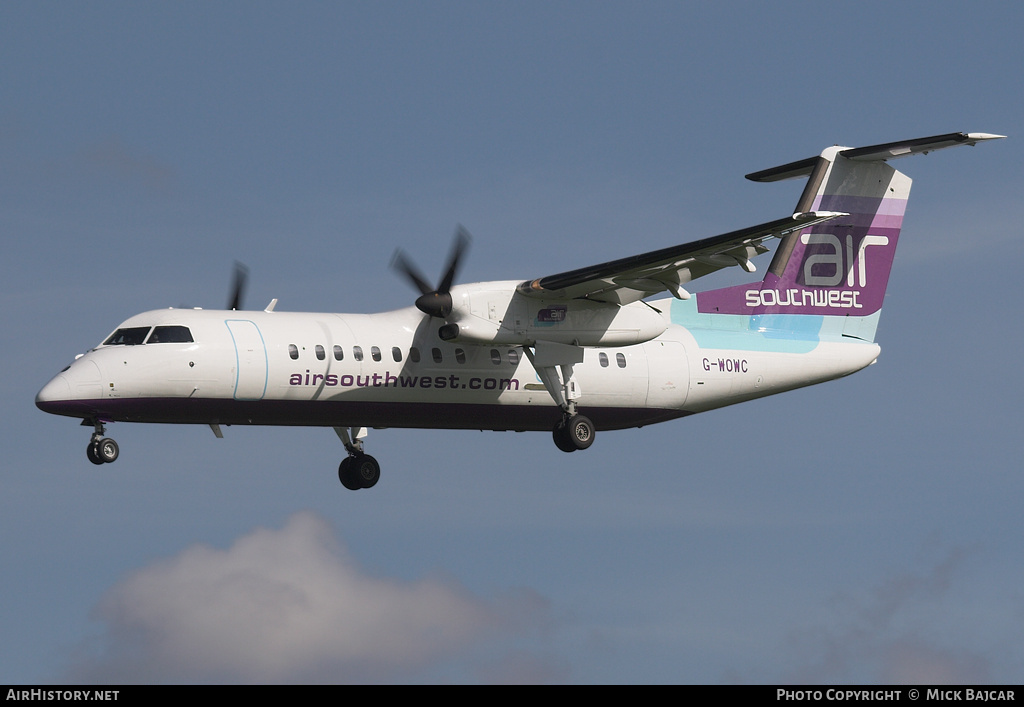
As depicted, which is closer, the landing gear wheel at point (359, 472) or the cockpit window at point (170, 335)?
the cockpit window at point (170, 335)

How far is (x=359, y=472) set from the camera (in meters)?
26.0

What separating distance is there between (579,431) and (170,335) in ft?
23.2

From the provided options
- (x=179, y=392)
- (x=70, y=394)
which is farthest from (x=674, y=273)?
(x=70, y=394)

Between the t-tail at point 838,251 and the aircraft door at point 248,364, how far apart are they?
29.5ft

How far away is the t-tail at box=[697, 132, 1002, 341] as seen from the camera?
90.4ft

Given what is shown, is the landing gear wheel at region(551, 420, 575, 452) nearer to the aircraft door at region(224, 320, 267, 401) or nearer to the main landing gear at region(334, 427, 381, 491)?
the main landing gear at region(334, 427, 381, 491)

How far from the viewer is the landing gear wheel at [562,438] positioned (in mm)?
24719

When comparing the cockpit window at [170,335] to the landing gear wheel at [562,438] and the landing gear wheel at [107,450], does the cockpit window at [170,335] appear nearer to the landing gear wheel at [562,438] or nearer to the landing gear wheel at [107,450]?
the landing gear wheel at [107,450]

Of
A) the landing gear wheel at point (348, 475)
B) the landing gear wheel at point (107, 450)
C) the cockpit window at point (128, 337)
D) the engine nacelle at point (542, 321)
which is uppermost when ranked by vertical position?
the engine nacelle at point (542, 321)

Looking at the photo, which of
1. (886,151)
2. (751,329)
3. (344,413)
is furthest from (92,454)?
(886,151)

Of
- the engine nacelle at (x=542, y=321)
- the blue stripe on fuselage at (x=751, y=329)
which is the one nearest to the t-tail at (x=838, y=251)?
the blue stripe on fuselage at (x=751, y=329)

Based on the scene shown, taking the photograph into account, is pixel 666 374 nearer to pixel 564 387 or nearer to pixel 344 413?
pixel 564 387
